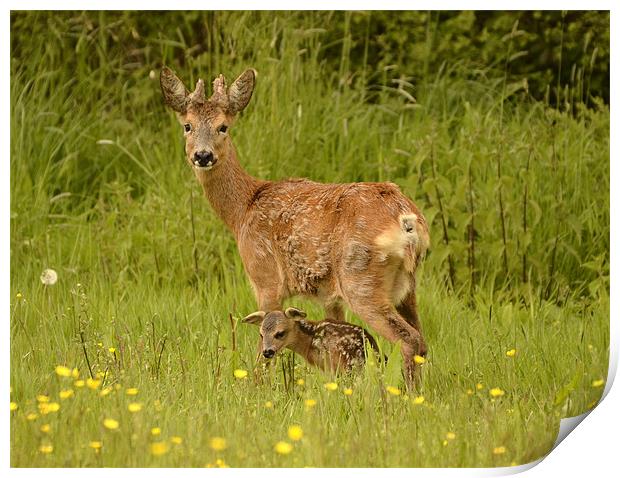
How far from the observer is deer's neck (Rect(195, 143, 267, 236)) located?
7480mm

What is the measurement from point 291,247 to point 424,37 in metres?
1.28

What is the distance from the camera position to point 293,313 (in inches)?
276

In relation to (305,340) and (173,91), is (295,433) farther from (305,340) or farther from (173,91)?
(173,91)

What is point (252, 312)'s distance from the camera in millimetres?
7500

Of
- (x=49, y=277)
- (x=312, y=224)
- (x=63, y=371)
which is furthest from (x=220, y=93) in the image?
(x=63, y=371)

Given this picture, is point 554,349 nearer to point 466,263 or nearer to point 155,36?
point 466,263

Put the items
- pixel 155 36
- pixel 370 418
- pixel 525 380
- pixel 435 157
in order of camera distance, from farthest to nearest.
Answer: pixel 435 157
pixel 155 36
pixel 525 380
pixel 370 418

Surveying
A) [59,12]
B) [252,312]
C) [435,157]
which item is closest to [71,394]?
[252,312]

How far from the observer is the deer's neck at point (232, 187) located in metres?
7.48

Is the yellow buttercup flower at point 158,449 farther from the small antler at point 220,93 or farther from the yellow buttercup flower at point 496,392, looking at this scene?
the small antler at point 220,93

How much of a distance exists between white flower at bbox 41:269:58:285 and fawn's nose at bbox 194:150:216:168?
33.9 inches

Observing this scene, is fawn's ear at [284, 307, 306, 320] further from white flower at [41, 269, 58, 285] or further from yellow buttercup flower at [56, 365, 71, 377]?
white flower at [41, 269, 58, 285]

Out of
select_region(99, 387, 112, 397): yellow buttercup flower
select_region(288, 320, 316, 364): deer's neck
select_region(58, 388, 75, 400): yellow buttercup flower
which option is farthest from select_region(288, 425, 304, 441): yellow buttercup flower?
select_region(58, 388, 75, 400): yellow buttercup flower

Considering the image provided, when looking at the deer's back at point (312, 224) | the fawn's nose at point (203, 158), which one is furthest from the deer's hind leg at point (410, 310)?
the fawn's nose at point (203, 158)
